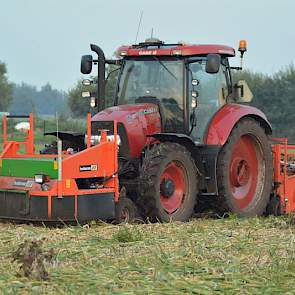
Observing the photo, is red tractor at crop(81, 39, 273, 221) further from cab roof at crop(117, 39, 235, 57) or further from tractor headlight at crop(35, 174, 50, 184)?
tractor headlight at crop(35, 174, 50, 184)

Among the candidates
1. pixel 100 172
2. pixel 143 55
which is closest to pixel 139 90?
pixel 143 55

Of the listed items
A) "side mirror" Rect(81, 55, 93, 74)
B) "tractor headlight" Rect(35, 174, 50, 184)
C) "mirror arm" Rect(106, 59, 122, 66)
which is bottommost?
"tractor headlight" Rect(35, 174, 50, 184)

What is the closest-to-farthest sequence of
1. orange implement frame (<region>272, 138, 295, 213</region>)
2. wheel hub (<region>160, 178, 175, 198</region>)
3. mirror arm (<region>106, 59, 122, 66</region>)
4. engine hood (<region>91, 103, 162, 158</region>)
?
wheel hub (<region>160, 178, 175, 198</region>)
engine hood (<region>91, 103, 162, 158</region>)
mirror arm (<region>106, 59, 122, 66</region>)
orange implement frame (<region>272, 138, 295, 213</region>)

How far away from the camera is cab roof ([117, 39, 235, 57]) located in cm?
1084

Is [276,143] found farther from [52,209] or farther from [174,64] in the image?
[52,209]

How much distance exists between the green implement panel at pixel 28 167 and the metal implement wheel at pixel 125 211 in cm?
97

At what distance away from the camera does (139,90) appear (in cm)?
1116

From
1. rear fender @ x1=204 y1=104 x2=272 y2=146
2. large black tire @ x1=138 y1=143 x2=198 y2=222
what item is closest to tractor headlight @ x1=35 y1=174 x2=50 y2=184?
large black tire @ x1=138 y1=143 x2=198 y2=222

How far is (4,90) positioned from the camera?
194 feet

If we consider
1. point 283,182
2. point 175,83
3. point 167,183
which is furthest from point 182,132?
point 283,182

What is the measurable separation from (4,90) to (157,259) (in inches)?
2121

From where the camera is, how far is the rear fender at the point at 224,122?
10.8 meters

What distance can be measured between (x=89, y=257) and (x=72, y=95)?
142ft

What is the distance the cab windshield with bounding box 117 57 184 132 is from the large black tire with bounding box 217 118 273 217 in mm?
880
